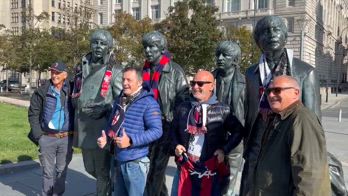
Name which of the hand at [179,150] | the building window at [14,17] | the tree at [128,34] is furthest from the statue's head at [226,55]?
the building window at [14,17]

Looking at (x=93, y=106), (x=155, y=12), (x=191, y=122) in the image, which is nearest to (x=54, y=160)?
(x=93, y=106)

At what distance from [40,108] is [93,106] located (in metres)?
1.10

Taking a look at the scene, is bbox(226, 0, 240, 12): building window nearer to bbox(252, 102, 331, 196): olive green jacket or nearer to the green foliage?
the green foliage

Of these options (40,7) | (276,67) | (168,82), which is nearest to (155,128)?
(168,82)

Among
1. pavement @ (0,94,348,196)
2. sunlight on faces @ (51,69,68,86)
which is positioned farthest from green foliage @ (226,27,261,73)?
sunlight on faces @ (51,69,68,86)

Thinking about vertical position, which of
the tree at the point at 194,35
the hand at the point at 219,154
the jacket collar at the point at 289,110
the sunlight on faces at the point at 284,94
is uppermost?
the tree at the point at 194,35

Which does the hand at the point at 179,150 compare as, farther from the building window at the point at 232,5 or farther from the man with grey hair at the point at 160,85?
the building window at the point at 232,5

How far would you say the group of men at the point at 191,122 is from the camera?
2.49 m

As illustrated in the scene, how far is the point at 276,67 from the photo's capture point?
320 centimetres

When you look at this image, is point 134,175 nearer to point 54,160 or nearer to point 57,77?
point 54,160

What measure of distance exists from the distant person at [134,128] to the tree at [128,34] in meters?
26.2

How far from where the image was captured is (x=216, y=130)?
3521 mm

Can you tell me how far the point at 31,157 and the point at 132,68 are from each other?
469 centimetres

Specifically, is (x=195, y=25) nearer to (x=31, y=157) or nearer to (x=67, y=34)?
(x=67, y=34)
